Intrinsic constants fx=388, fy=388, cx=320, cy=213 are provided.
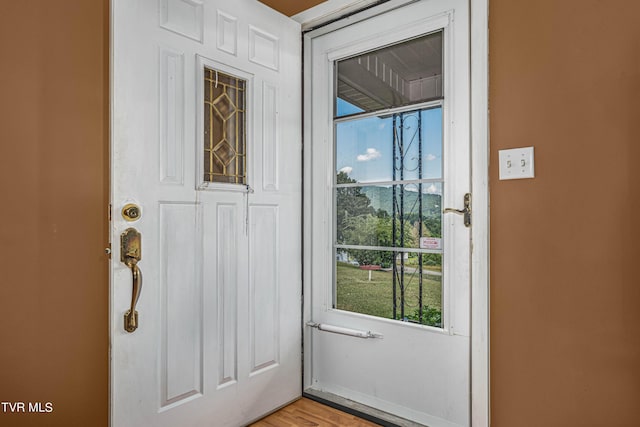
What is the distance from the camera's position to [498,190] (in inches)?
59.1

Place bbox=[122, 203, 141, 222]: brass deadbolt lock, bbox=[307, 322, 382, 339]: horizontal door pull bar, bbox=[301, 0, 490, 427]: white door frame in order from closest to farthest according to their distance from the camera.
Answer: bbox=[122, 203, 141, 222]: brass deadbolt lock < bbox=[301, 0, 490, 427]: white door frame < bbox=[307, 322, 382, 339]: horizontal door pull bar

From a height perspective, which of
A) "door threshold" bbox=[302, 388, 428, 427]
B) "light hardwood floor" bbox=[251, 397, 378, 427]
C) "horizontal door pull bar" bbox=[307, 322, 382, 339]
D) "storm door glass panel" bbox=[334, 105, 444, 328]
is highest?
"storm door glass panel" bbox=[334, 105, 444, 328]

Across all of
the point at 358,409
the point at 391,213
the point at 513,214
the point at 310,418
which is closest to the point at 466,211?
the point at 513,214

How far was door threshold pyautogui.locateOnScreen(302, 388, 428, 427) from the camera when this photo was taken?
1812 mm

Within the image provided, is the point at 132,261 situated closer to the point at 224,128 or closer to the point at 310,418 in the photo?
the point at 224,128

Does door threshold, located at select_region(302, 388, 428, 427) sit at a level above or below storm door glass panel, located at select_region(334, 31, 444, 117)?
below

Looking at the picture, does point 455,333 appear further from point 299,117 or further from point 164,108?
point 164,108

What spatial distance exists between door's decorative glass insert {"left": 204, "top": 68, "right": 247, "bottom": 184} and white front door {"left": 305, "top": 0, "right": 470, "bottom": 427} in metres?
0.45

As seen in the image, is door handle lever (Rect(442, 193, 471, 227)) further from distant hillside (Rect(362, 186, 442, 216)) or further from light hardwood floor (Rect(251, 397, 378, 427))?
light hardwood floor (Rect(251, 397, 378, 427))

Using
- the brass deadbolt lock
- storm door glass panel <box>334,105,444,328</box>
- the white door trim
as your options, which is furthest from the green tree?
the brass deadbolt lock

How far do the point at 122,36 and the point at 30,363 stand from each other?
118 centimetres

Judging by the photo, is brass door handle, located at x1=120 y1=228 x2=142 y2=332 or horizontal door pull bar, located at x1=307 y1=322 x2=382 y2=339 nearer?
brass door handle, located at x1=120 y1=228 x2=142 y2=332

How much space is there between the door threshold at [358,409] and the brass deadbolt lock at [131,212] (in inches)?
52.5

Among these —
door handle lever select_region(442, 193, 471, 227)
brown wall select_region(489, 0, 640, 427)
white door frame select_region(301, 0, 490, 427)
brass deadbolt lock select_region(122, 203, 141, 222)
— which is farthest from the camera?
door handle lever select_region(442, 193, 471, 227)
